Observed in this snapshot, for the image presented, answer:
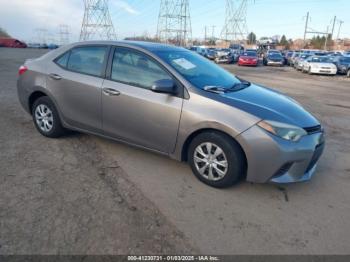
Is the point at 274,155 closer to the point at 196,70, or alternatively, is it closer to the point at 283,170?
the point at 283,170

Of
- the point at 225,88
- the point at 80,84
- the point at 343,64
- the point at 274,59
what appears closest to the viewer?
the point at 225,88

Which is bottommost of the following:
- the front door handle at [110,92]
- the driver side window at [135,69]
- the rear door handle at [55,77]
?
the front door handle at [110,92]

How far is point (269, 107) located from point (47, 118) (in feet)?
11.4

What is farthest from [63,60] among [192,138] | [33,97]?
[192,138]

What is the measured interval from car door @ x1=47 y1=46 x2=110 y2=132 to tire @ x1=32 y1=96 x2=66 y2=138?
0.74 ft

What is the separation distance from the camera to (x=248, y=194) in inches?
136

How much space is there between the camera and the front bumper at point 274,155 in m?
3.16

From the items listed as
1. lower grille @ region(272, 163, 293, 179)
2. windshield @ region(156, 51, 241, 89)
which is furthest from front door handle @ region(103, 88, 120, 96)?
lower grille @ region(272, 163, 293, 179)

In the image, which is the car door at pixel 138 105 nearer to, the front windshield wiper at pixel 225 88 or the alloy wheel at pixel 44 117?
the front windshield wiper at pixel 225 88

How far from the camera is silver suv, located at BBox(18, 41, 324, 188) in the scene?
10.6 feet

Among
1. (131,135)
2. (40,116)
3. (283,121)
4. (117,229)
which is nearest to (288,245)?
(283,121)

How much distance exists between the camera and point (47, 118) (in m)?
4.81

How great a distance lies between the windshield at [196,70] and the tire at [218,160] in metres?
0.69

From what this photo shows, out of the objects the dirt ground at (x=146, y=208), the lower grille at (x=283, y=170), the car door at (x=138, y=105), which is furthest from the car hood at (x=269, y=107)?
the dirt ground at (x=146, y=208)
